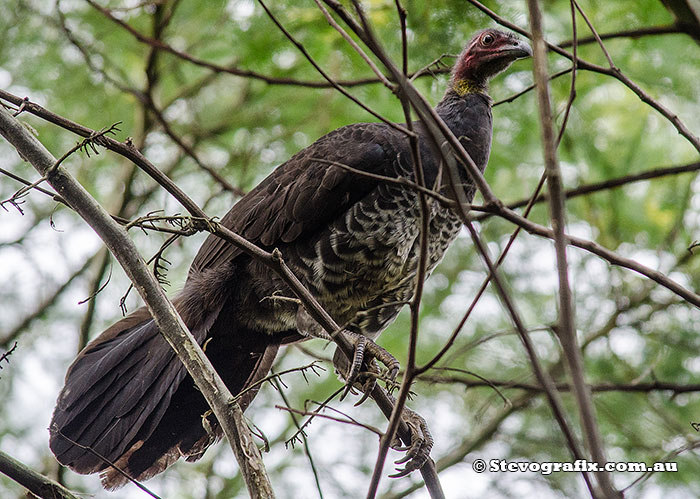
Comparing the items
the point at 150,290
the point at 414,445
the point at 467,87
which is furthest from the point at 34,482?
the point at 467,87

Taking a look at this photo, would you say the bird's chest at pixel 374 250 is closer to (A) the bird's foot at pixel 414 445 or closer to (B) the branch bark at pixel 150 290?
(A) the bird's foot at pixel 414 445

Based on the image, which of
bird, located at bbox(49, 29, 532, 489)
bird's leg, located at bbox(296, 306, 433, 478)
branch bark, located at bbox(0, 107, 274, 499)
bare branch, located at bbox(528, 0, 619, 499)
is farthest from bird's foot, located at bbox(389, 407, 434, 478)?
bare branch, located at bbox(528, 0, 619, 499)

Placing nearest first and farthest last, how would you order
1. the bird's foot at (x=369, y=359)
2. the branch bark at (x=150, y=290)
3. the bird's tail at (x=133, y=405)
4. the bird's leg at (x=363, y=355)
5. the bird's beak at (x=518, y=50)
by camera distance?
1. the branch bark at (x=150, y=290)
2. the bird's leg at (x=363, y=355)
3. the bird's foot at (x=369, y=359)
4. the bird's tail at (x=133, y=405)
5. the bird's beak at (x=518, y=50)

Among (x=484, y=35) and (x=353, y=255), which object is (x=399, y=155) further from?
(x=484, y=35)

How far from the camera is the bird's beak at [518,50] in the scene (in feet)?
11.6

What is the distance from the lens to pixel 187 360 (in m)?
2.08

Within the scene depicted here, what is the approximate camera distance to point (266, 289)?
3.35 meters

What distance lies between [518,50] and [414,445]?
1.89 meters

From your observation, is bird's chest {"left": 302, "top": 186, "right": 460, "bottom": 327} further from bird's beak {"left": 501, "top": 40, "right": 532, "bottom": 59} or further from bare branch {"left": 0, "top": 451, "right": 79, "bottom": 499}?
bare branch {"left": 0, "top": 451, "right": 79, "bottom": 499}

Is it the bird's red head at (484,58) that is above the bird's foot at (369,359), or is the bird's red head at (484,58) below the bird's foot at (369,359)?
above


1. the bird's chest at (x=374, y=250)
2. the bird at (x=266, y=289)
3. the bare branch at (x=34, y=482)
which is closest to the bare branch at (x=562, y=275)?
the bare branch at (x=34, y=482)

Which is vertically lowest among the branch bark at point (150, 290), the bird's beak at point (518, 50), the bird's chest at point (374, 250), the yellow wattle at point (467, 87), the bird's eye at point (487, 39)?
the branch bark at point (150, 290)

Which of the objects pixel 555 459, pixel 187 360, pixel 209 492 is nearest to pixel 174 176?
pixel 209 492

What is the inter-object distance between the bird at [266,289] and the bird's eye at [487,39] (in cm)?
10
